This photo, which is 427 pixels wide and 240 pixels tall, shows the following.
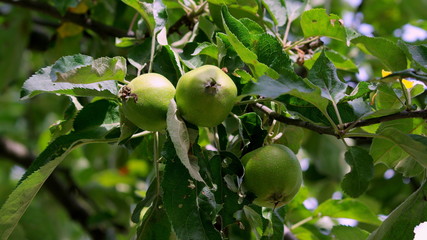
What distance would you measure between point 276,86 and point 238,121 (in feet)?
0.68

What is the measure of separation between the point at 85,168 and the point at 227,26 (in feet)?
7.54

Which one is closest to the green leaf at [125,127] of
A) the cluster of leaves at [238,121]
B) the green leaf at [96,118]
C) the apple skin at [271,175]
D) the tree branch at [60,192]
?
the cluster of leaves at [238,121]

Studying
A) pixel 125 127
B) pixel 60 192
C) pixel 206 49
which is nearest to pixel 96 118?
pixel 125 127

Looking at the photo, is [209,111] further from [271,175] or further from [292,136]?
[292,136]

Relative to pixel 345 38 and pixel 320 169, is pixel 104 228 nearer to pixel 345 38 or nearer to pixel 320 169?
pixel 320 169

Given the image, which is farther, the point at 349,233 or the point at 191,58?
the point at 349,233

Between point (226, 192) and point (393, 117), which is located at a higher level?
point (393, 117)

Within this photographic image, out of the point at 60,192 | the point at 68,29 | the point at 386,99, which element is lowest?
the point at 60,192

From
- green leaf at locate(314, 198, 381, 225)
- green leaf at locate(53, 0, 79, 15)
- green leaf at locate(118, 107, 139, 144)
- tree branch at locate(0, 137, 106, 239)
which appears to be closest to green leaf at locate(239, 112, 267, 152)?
green leaf at locate(118, 107, 139, 144)

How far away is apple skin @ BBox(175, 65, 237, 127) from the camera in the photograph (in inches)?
37.3

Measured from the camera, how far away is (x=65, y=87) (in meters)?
1.04

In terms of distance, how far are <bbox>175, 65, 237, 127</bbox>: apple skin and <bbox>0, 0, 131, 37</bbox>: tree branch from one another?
82 centimetres

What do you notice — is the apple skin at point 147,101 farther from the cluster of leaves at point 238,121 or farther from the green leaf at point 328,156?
the green leaf at point 328,156

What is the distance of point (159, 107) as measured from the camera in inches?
38.5
